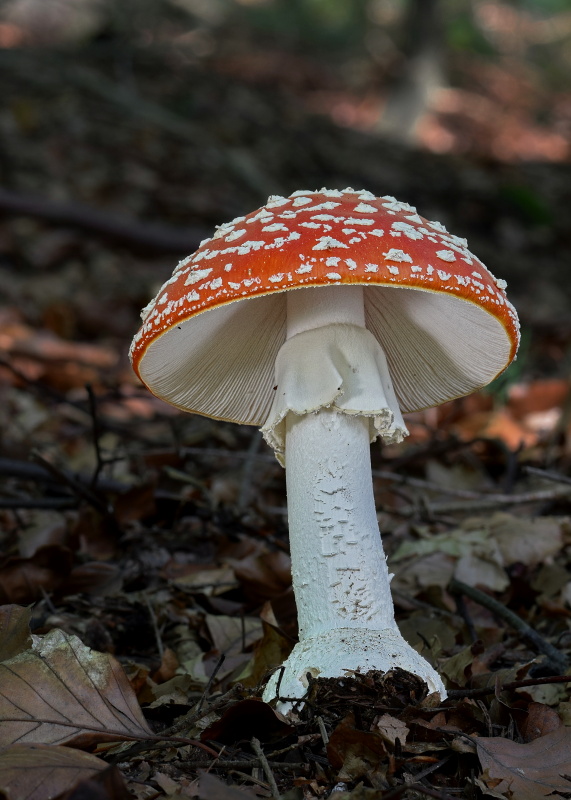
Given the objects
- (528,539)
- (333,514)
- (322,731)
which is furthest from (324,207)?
(528,539)

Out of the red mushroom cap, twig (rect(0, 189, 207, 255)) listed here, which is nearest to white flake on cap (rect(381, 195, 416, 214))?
the red mushroom cap

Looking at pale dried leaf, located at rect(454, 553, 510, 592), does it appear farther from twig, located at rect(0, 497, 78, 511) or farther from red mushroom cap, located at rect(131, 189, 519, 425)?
twig, located at rect(0, 497, 78, 511)

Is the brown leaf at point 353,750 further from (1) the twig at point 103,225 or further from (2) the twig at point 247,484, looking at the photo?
(1) the twig at point 103,225

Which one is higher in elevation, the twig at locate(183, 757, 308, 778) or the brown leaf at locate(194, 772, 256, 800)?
the brown leaf at locate(194, 772, 256, 800)

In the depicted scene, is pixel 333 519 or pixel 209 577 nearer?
pixel 333 519

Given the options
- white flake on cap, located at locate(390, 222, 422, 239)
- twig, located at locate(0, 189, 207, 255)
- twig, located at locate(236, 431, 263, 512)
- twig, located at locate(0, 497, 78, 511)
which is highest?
twig, located at locate(0, 189, 207, 255)

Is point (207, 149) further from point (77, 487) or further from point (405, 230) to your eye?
point (405, 230)

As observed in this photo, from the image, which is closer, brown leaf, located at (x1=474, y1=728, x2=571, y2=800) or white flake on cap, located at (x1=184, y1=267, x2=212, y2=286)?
brown leaf, located at (x1=474, y1=728, x2=571, y2=800)

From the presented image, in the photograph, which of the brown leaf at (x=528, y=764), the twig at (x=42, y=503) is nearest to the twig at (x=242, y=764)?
the brown leaf at (x=528, y=764)
